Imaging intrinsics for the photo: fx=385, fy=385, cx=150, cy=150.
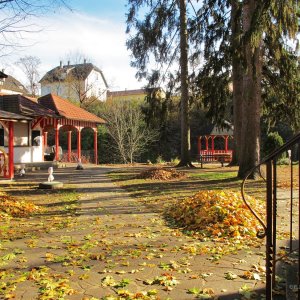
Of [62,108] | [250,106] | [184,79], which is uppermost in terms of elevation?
[184,79]

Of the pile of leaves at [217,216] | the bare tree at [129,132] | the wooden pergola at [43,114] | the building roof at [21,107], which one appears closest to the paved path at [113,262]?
the pile of leaves at [217,216]

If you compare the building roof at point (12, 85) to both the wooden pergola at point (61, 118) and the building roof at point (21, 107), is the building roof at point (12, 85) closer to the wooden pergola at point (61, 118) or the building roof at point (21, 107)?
the wooden pergola at point (61, 118)

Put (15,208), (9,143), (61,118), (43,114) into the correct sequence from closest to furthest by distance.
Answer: (15,208)
(9,143)
(43,114)
(61,118)

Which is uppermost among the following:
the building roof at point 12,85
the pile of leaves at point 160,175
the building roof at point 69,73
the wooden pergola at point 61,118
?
the building roof at point 69,73

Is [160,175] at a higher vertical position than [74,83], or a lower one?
lower

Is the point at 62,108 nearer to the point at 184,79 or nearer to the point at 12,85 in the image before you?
the point at 184,79

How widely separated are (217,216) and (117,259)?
256 centimetres

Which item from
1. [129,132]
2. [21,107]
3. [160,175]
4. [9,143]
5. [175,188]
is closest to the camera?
[175,188]

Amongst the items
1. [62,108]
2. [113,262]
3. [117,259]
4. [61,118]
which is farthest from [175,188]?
[62,108]

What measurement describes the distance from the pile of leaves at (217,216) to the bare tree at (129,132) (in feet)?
79.6

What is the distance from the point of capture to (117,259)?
5.07m

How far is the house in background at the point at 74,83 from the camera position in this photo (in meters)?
51.2

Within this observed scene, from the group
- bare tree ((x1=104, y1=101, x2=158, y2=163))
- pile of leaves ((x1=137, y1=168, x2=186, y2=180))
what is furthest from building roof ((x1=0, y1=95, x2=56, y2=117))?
bare tree ((x1=104, y1=101, x2=158, y2=163))

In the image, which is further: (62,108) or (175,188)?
(62,108)
